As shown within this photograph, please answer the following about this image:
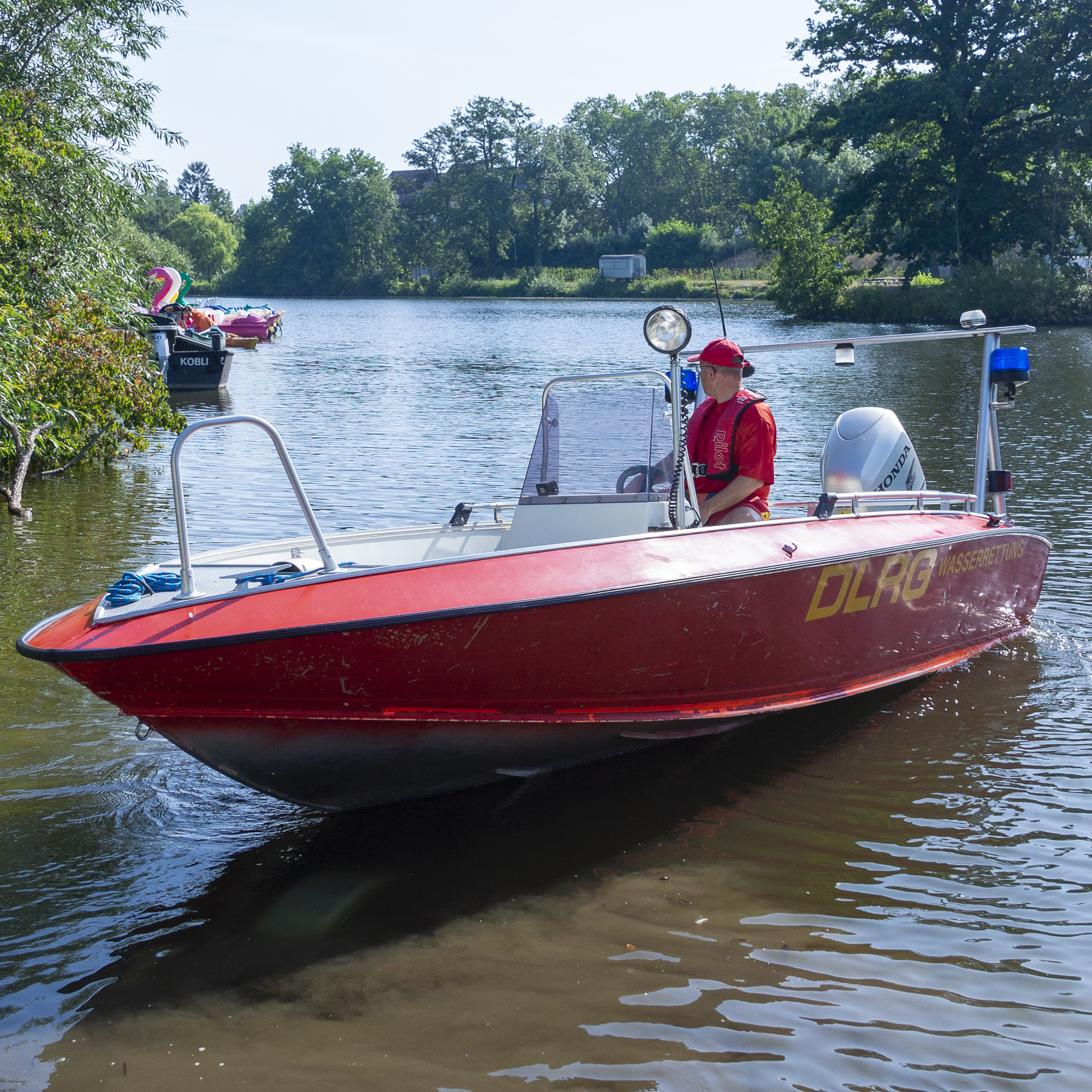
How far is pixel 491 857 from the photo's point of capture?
4.19 meters

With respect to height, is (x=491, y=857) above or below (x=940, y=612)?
below

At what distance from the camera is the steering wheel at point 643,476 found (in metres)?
4.97

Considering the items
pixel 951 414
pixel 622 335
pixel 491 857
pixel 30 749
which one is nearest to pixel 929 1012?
pixel 491 857

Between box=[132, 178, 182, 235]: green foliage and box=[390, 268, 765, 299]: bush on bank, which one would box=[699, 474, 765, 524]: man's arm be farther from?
box=[132, 178, 182, 235]: green foliage

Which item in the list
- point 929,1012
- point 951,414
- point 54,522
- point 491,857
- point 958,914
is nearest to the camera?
point 929,1012

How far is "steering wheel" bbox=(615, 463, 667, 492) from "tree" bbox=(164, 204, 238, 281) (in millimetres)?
112694

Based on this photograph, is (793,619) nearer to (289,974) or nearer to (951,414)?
(289,974)

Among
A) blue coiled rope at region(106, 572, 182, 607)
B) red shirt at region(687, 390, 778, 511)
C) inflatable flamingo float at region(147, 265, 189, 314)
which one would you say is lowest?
blue coiled rope at region(106, 572, 182, 607)

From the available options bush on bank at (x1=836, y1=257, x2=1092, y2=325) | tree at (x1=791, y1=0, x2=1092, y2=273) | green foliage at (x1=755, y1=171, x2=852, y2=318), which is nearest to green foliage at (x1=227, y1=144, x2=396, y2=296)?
green foliage at (x1=755, y1=171, x2=852, y2=318)

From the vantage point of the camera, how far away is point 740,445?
5102 millimetres

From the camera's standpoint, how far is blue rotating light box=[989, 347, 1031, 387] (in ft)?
19.8

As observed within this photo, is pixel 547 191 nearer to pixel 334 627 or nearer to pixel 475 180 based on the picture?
pixel 475 180

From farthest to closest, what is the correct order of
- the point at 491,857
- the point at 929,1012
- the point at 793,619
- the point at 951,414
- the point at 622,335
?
the point at 622,335
the point at 951,414
the point at 793,619
the point at 491,857
the point at 929,1012

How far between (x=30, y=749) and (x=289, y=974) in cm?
224
